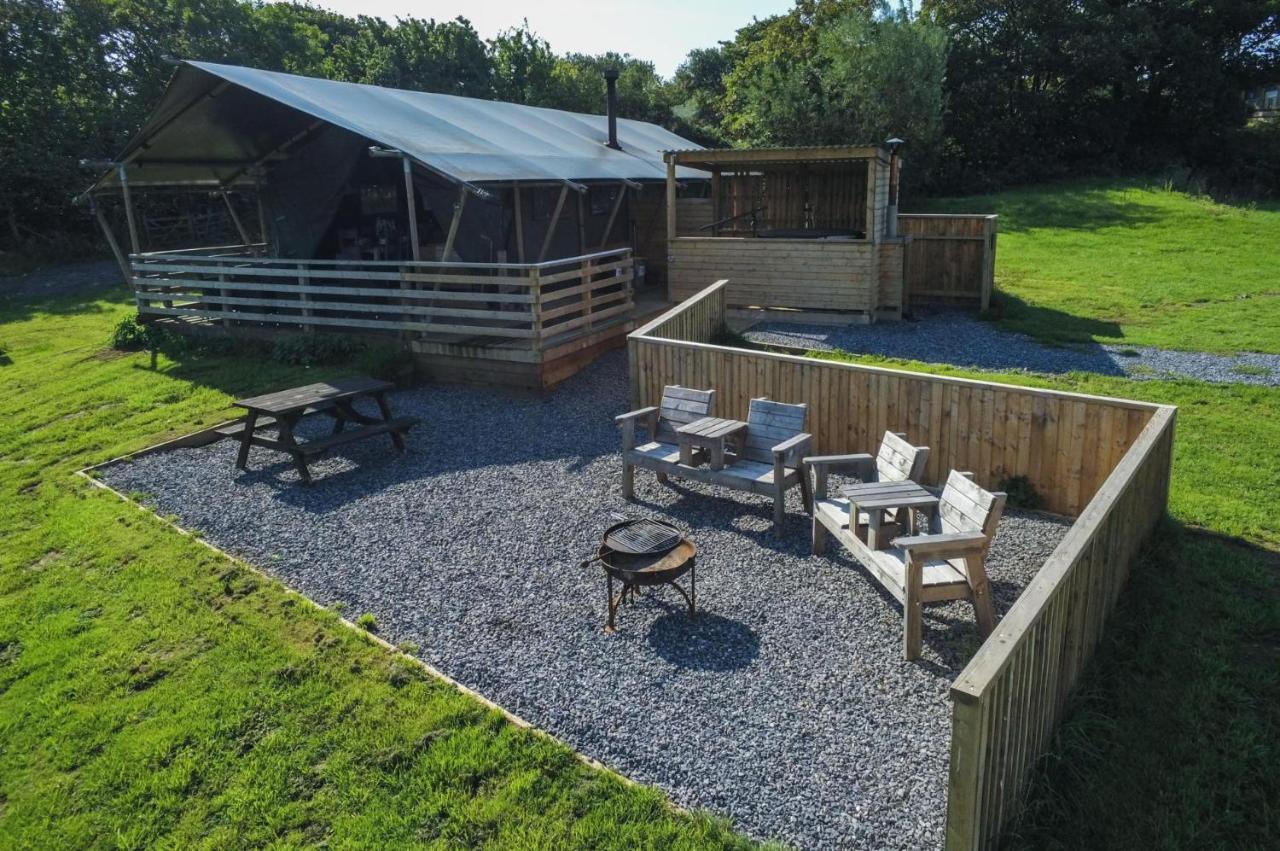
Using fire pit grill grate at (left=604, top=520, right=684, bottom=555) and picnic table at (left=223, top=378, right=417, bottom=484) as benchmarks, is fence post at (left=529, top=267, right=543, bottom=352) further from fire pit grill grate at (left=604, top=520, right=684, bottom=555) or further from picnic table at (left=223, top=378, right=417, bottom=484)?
fire pit grill grate at (left=604, top=520, right=684, bottom=555)

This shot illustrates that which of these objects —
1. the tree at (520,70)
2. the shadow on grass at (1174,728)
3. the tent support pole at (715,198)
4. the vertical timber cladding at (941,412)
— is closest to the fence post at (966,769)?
the shadow on grass at (1174,728)

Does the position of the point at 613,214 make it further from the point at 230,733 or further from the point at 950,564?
the point at 230,733

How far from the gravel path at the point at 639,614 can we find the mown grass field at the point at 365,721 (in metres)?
0.35

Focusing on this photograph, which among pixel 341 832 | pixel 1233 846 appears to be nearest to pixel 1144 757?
pixel 1233 846

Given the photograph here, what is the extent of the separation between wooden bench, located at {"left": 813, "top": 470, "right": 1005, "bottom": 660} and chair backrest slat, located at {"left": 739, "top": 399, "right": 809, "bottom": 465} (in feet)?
6.23

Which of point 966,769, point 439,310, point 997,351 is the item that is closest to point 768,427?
point 966,769

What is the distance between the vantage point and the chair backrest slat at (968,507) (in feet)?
17.0

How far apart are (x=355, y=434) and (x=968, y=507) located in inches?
248

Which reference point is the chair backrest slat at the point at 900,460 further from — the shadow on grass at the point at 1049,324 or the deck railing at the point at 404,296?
the shadow on grass at the point at 1049,324

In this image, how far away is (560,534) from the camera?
727 cm

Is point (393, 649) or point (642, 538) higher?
point (642, 538)

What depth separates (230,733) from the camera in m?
4.77

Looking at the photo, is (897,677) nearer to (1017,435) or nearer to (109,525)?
(1017,435)

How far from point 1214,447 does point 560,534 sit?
21.8ft
